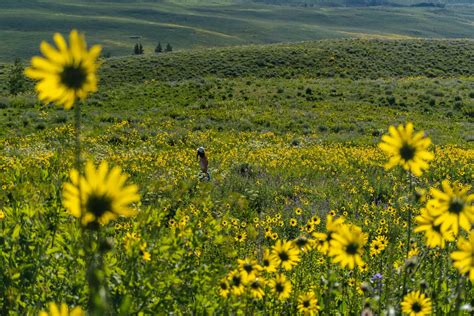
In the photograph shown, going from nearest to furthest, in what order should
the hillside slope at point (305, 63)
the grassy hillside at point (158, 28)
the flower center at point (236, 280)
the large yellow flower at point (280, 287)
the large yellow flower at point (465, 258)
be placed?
1. the large yellow flower at point (465, 258)
2. the flower center at point (236, 280)
3. the large yellow flower at point (280, 287)
4. the hillside slope at point (305, 63)
5. the grassy hillside at point (158, 28)

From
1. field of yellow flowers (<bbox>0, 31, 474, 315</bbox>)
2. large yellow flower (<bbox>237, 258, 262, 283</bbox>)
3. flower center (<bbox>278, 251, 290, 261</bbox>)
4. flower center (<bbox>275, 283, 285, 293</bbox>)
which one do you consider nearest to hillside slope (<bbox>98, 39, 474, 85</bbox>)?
field of yellow flowers (<bbox>0, 31, 474, 315</bbox>)

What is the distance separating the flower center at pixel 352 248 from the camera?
2500mm

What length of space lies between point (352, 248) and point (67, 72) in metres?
1.60

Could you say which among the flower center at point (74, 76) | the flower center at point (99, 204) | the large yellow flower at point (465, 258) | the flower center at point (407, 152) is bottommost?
the large yellow flower at point (465, 258)

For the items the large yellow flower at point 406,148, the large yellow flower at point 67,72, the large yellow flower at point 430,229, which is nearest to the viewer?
the large yellow flower at point 67,72

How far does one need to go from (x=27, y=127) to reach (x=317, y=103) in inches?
581

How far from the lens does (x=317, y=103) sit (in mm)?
26766

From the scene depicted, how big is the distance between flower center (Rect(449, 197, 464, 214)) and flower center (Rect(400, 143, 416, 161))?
0.99 feet

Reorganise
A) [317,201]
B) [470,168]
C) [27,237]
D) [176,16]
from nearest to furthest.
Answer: [27,237]
[317,201]
[470,168]
[176,16]

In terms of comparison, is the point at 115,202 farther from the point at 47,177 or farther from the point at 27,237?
the point at 47,177

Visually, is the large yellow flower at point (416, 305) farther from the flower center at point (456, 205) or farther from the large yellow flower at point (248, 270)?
the large yellow flower at point (248, 270)

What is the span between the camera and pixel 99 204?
1762mm

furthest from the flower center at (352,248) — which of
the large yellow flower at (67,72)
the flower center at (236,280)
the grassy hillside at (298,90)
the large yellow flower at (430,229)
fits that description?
the grassy hillside at (298,90)

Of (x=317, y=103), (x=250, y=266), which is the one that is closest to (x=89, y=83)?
(x=250, y=266)
